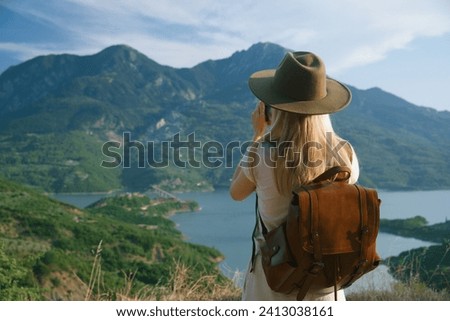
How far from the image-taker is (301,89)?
1.35 metres

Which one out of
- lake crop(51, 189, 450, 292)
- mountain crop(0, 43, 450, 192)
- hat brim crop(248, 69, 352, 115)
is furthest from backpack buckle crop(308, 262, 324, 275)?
lake crop(51, 189, 450, 292)

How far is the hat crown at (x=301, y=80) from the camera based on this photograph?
4.40ft

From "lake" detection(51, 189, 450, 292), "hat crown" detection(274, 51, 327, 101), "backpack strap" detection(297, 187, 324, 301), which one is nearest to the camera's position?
"backpack strap" detection(297, 187, 324, 301)

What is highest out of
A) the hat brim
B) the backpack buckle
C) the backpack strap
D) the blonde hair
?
the hat brim

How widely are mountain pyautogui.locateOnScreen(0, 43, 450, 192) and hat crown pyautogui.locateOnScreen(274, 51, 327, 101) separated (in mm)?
1988

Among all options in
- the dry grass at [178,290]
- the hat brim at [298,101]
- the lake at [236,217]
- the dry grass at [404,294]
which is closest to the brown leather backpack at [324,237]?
the hat brim at [298,101]

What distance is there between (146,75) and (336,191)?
196m

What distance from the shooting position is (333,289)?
4.42 ft

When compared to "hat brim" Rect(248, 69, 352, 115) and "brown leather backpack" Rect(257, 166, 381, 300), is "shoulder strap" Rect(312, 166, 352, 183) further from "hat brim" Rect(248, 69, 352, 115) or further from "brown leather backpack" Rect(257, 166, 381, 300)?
"hat brim" Rect(248, 69, 352, 115)

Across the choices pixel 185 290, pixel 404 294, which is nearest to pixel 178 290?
→ pixel 185 290

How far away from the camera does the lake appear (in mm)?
38125

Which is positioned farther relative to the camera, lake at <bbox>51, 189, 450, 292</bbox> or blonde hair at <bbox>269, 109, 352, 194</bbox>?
lake at <bbox>51, 189, 450, 292</bbox>

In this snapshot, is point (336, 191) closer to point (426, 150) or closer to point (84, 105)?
point (426, 150)

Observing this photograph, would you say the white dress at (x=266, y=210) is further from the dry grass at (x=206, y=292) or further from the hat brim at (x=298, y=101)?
the dry grass at (x=206, y=292)
